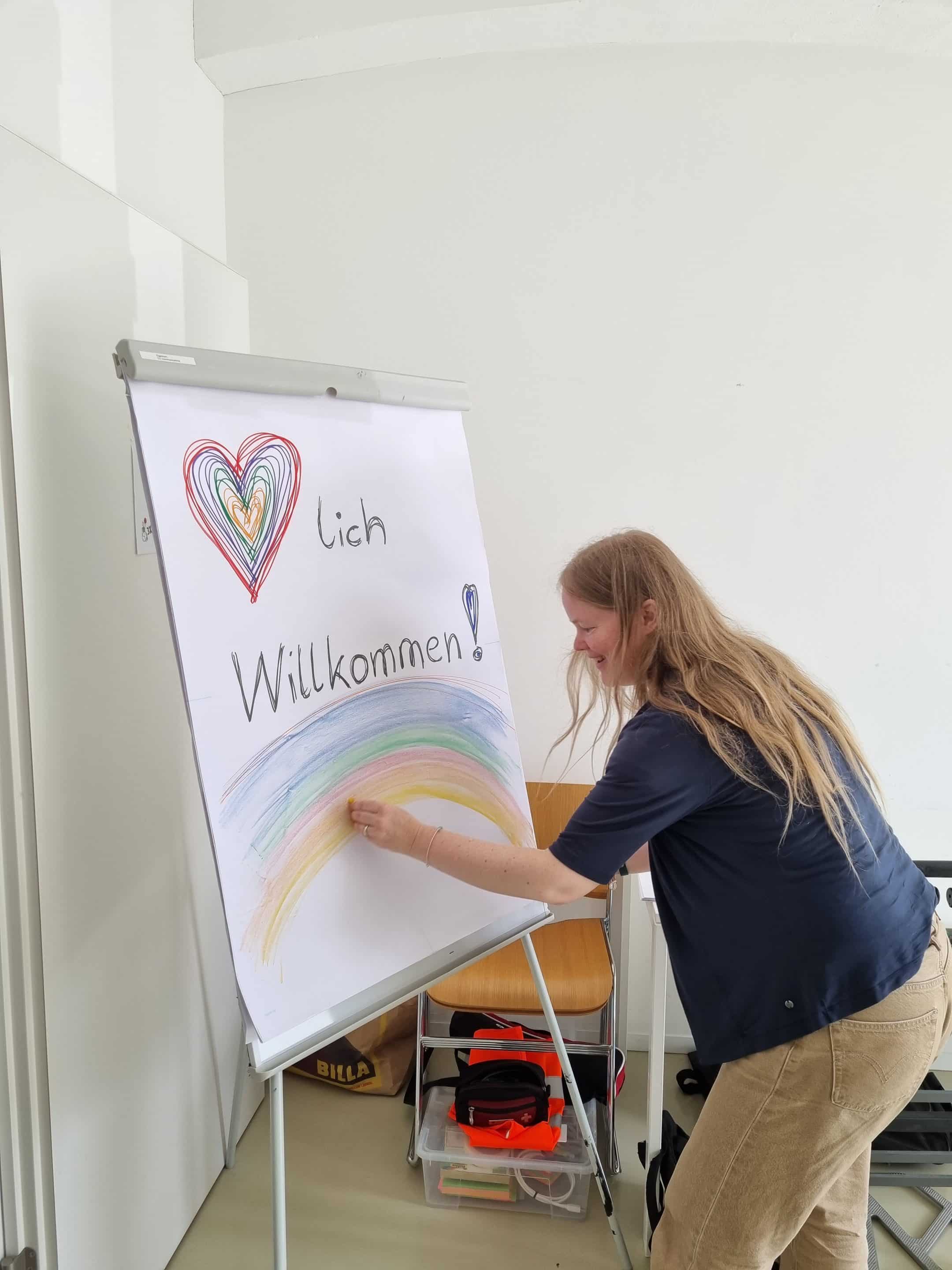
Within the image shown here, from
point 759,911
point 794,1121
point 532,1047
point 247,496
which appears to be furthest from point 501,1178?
point 247,496

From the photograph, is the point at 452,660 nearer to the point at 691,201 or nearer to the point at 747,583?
the point at 747,583

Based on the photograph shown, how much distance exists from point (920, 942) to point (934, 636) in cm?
118

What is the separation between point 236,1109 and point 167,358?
159cm

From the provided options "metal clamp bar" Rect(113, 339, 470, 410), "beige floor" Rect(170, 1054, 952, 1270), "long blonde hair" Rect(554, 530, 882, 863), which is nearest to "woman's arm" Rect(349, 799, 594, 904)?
"long blonde hair" Rect(554, 530, 882, 863)

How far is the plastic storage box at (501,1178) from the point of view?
1.85 meters

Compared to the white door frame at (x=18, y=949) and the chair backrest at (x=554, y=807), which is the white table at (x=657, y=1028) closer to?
the chair backrest at (x=554, y=807)

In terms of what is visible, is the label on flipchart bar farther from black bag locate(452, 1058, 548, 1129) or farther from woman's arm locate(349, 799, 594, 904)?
black bag locate(452, 1058, 548, 1129)

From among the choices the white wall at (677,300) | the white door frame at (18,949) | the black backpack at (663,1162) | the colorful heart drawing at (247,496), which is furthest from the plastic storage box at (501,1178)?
the colorful heart drawing at (247,496)

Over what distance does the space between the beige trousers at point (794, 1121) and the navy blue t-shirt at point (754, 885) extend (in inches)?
1.2

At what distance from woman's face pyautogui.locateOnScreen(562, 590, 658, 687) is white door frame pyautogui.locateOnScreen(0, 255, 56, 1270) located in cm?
80

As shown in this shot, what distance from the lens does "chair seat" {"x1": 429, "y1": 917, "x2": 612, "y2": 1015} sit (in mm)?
1857

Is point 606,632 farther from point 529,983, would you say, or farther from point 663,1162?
point 663,1162

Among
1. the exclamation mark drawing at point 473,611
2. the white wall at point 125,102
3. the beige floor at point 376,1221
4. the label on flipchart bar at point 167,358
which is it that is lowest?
the beige floor at point 376,1221

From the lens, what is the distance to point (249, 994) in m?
1.18
